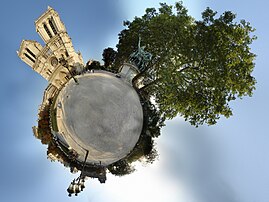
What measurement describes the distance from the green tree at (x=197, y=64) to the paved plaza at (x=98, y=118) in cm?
454

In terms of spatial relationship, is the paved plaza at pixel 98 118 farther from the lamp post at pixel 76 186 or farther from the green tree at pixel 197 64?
the green tree at pixel 197 64

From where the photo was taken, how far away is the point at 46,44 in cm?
5322

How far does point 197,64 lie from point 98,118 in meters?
9.24

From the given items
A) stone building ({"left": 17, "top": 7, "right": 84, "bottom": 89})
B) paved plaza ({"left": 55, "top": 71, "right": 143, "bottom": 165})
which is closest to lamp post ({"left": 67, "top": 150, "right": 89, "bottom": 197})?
paved plaza ({"left": 55, "top": 71, "right": 143, "bottom": 165})

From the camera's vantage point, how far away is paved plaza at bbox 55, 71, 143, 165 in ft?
41.4

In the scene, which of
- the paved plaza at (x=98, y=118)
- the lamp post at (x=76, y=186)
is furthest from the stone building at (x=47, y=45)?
the lamp post at (x=76, y=186)

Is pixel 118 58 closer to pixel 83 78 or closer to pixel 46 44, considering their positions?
pixel 83 78

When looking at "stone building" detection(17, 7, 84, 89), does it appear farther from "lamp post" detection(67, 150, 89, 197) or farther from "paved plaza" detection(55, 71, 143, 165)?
"lamp post" detection(67, 150, 89, 197)

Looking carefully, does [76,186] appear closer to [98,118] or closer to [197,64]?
[98,118]

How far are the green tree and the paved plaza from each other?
14.9 ft

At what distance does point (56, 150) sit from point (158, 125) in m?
4.69

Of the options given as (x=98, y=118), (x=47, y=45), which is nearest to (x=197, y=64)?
(x=98, y=118)

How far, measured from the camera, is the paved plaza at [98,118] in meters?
12.6

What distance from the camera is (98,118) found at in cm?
1256
